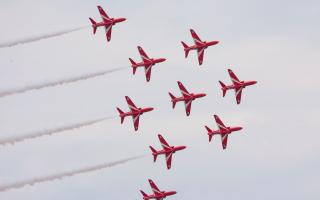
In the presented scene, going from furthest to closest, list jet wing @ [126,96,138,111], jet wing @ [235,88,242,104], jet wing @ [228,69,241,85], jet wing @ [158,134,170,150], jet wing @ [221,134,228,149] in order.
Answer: jet wing @ [228,69,241,85] → jet wing @ [235,88,242,104] → jet wing @ [221,134,228,149] → jet wing @ [158,134,170,150] → jet wing @ [126,96,138,111]

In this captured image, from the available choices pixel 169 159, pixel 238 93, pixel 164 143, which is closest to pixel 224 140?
pixel 238 93

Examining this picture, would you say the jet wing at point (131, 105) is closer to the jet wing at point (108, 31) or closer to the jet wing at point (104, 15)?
the jet wing at point (108, 31)

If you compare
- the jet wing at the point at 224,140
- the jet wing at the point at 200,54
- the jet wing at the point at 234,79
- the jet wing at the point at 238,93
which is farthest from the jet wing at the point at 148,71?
the jet wing at the point at 224,140

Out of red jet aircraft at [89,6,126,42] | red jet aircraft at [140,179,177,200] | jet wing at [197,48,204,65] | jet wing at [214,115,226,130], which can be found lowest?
red jet aircraft at [140,179,177,200]

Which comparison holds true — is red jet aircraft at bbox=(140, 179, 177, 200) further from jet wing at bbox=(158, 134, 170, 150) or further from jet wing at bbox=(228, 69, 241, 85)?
jet wing at bbox=(228, 69, 241, 85)

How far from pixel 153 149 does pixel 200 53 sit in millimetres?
14863

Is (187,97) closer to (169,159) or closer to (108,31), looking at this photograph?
(169,159)

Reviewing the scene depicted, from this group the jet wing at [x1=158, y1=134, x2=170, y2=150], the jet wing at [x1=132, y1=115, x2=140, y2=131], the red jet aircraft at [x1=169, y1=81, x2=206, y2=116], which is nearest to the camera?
the jet wing at [x1=132, y1=115, x2=140, y2=131]

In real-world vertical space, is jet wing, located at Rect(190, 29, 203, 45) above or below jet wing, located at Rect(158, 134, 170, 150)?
above

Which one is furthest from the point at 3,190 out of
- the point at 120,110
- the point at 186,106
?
the point at 186,106

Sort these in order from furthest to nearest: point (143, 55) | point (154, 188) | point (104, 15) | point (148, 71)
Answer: point (154, 188) → point (143, 55) → point (148, 71) → point (104, 15)

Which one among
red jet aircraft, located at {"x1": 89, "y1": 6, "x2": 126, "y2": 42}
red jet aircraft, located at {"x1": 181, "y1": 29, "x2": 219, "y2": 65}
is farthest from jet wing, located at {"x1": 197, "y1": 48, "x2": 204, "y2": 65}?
red jet aircraft, located at {"x1": 89, "y1": 6, "x2": 126, "y2": 42}

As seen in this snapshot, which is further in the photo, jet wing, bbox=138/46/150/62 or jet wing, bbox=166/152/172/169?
jet wing, bbox=166/152/172/169

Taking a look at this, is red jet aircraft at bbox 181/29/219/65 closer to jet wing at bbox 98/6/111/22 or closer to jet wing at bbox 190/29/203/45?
jet wing at bbox 190/29/203/45
